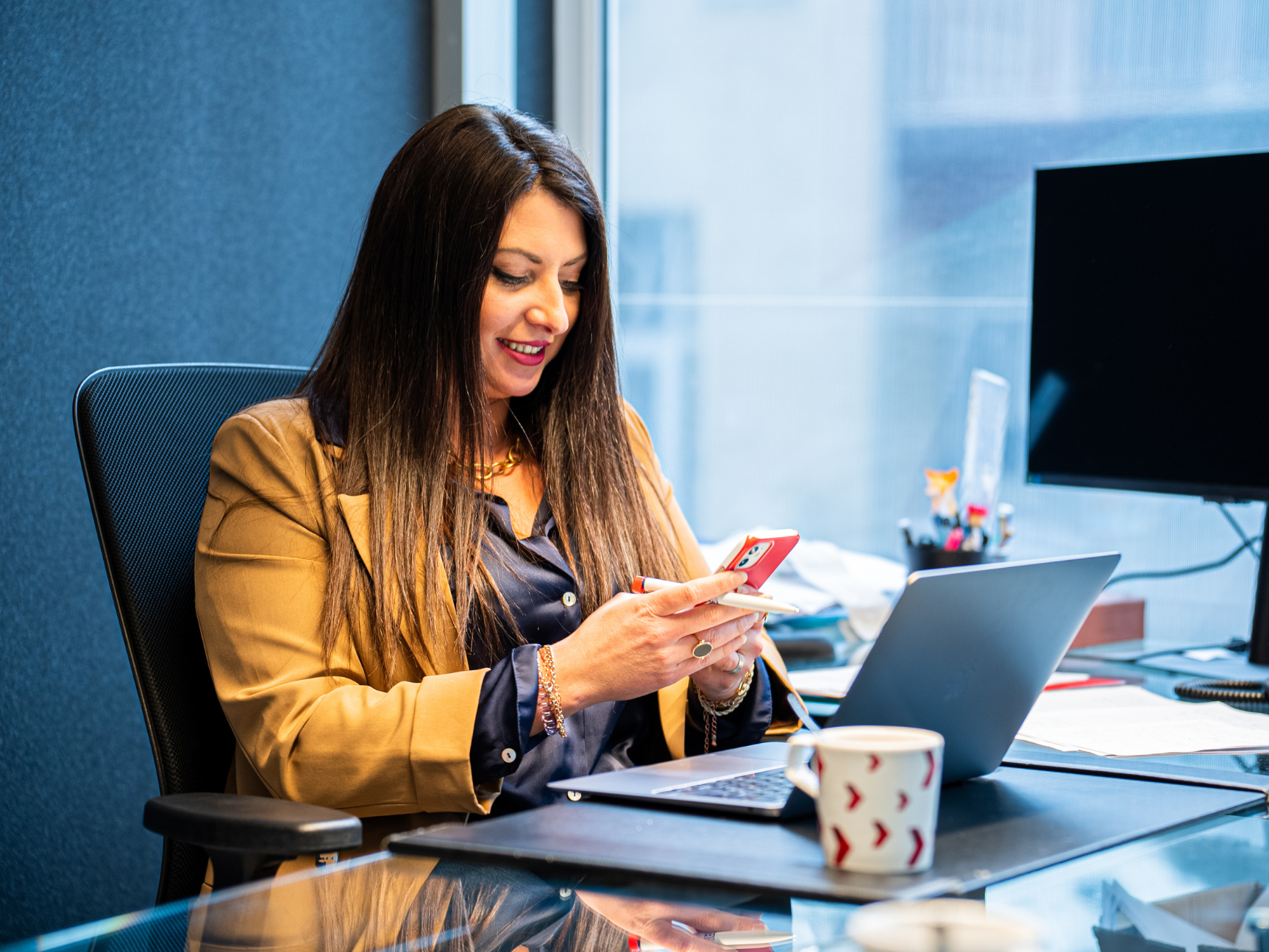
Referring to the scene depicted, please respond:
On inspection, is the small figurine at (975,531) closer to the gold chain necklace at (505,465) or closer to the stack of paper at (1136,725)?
the stack of paper at (1136,725)

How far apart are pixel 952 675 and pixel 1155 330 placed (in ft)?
2.80

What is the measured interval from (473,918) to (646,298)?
1783mm

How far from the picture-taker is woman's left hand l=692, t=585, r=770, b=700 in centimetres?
123

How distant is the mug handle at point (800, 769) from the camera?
73 cm

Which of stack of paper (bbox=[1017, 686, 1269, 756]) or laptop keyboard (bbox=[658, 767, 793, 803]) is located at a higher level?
laptop keyboard (bbox=[658, 767, 793, 803])

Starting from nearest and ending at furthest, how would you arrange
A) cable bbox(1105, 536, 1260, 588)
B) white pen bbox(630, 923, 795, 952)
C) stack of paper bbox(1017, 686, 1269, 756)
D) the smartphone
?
white pen bbox(630, 923, 795, 952) < the smartphone < stack of paper bbox(1017, 686, 1269, 756) < cable bbox(1105, 536, 1260, 588)

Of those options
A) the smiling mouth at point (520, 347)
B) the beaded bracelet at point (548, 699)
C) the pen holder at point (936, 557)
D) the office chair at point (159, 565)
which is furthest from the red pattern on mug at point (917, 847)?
the pen holder at point (936, 557)

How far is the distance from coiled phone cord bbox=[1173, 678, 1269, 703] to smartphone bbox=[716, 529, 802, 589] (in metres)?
0.59

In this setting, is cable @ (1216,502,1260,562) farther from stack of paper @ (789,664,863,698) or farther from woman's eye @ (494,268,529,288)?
woman's eye @ (494,268,529,288)

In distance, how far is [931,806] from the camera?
27.7 inches

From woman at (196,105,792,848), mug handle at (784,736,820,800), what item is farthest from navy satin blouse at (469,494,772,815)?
mug handle at (784,736,820,800)

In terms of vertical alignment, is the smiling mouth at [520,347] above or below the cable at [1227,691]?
above

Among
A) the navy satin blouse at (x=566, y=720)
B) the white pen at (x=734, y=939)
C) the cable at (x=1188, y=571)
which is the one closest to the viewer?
the white pen at (x=734, y=939)

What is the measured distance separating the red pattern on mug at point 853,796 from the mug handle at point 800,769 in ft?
0.10
